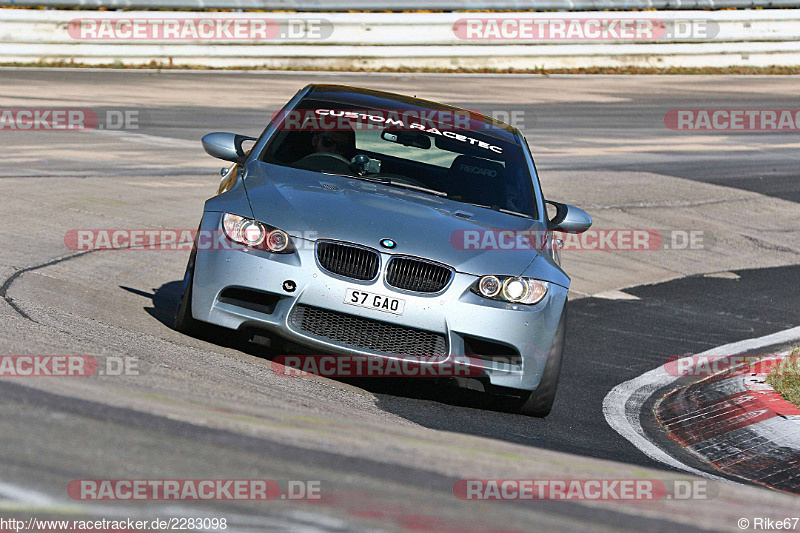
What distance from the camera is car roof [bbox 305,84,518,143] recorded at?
787 centimetres

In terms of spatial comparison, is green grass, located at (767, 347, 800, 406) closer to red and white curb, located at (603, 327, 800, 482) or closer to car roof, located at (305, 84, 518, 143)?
red and white curb, located at (603, 327, 800, 482)

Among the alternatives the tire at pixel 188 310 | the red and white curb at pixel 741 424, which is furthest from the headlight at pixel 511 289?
the tire at pixel 188 310

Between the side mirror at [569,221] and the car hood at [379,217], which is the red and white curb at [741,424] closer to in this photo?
the side mirror at [569,221]

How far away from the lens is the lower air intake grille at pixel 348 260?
6.10m

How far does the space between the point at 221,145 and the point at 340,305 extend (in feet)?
5.97

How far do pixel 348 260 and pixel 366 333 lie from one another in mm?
389

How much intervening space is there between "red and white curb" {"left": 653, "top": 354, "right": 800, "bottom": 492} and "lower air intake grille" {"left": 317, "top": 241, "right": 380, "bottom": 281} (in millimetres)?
2038

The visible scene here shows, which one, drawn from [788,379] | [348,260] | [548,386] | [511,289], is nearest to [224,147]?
[348,260]

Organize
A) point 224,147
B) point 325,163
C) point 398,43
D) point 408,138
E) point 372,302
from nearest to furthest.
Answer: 1. point 372,302
2. point 325,163
3. point 224,147
4. point 408,138
5. point 398,43

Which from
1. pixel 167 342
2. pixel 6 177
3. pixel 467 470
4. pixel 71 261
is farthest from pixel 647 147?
pixel 467 470

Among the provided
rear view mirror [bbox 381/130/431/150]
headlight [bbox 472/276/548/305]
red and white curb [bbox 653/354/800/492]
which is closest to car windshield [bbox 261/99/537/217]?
rear view mirror [bbox 381/130/431/150]

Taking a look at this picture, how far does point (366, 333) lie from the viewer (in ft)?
20.0

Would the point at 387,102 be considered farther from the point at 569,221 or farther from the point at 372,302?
the point at 372,302

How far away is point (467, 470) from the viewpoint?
4.12m
